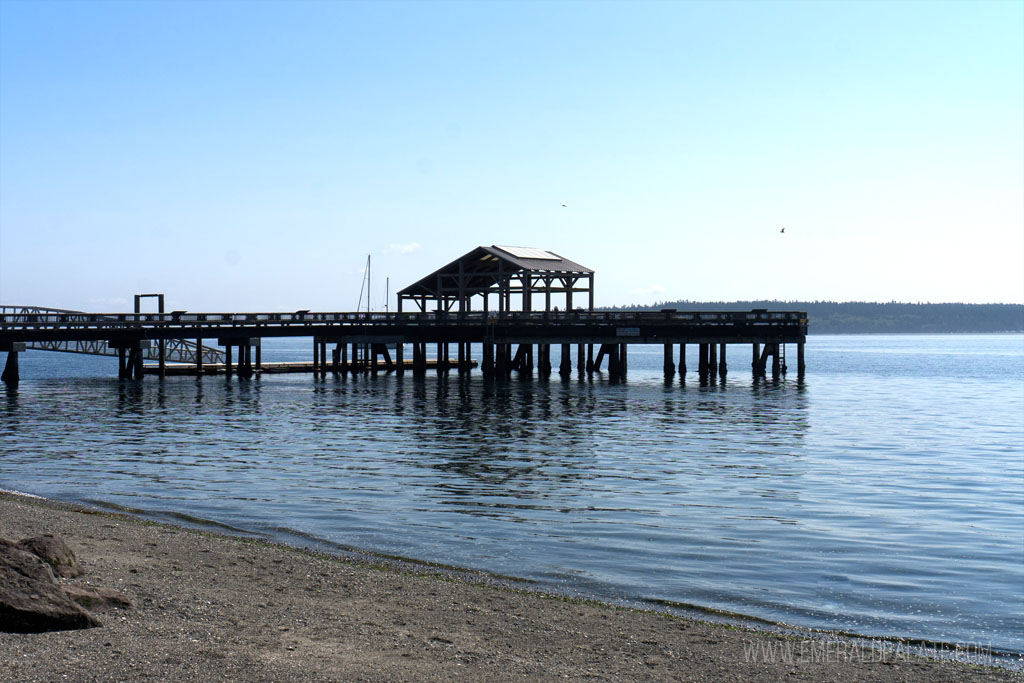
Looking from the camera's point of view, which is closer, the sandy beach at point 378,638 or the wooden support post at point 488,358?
the sandy beach at point 378,638

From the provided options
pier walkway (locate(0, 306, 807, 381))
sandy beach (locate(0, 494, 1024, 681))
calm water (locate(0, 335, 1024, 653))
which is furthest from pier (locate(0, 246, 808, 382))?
sandy beach (locate(0, 494, 1024, 681))

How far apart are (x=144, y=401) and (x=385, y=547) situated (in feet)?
111

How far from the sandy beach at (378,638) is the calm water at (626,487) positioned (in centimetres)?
150

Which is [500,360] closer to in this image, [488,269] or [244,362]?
[488,269]

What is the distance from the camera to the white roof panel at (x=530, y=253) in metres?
64.4

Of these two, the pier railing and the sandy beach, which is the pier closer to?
the pier railing

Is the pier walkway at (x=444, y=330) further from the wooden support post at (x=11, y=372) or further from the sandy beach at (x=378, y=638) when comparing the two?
the sandy beach at (x=378, y=638)

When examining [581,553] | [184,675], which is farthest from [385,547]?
[184,675]

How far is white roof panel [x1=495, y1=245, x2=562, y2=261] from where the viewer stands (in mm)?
64438

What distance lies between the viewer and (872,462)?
83.9 ft

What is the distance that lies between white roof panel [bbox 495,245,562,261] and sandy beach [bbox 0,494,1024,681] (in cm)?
5244

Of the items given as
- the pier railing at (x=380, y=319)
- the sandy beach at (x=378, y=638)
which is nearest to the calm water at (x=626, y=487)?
the sandy beach at (x=378, y=638)

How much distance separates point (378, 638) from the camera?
9414 mm

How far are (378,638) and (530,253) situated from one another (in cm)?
5789
